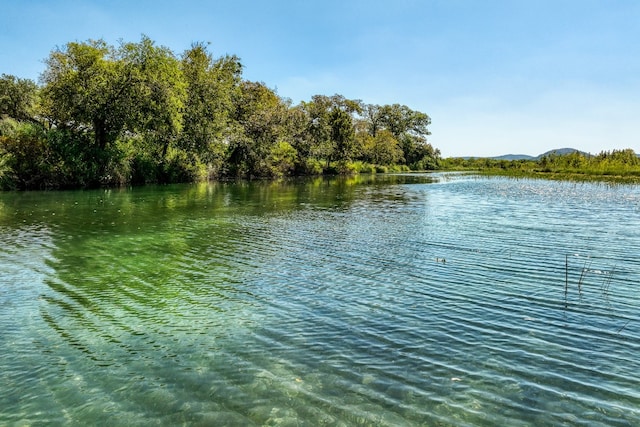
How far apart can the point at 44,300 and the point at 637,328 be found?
12117 mm

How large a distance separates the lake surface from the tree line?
96.8 ft

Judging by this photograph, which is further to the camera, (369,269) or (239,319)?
A: (369,269)

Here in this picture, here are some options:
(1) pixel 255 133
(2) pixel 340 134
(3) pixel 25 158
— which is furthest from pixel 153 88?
(2) pixel 340 134

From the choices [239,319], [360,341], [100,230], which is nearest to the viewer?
[360,341]

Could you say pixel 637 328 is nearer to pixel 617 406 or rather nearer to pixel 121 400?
pixel 617 406

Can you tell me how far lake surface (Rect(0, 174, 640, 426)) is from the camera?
17.1ft

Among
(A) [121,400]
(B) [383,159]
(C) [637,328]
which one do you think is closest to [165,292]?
(A) [121,400]

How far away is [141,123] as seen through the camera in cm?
4600

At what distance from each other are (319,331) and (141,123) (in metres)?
44.8

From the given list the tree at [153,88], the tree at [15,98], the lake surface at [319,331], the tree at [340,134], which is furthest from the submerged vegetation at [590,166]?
the tree at [15,98]

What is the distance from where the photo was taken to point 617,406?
17.1ft

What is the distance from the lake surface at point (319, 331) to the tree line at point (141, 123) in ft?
96.8

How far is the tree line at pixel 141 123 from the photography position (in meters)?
41.6

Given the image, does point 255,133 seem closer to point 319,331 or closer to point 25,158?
point 25,158
